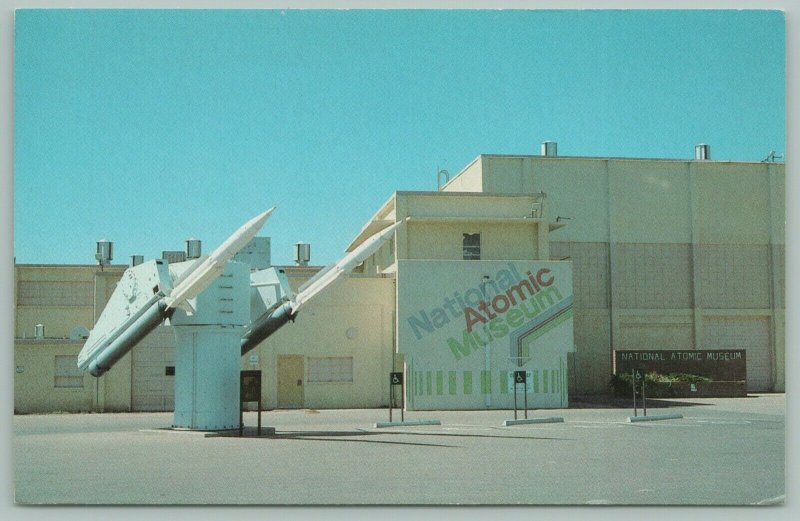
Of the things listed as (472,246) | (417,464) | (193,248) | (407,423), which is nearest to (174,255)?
(193,248)

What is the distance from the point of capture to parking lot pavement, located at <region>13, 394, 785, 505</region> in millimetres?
15719

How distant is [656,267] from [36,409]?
25.7 meters

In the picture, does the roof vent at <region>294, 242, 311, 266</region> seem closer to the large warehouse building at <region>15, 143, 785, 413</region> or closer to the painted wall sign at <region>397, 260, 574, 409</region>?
the large warehouse building at <region>15, 143, 785, 413</region>

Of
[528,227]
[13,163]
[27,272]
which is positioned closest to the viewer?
[13,163]

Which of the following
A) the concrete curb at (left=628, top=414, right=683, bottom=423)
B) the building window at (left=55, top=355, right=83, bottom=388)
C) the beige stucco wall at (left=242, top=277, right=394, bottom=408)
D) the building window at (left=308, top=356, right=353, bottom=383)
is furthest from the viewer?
the building window at (left=308, top=356, right=353, bottom=383)

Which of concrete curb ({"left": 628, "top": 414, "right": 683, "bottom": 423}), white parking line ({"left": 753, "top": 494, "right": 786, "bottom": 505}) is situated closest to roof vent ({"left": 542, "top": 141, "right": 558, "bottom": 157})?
concrete curb ({"left": 628, "top": 414, "right": 683, "bottom": 423})

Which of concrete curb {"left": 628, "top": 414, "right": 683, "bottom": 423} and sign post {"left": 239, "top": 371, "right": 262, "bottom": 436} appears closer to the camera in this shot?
sign post {"left": 239, "top": 371, "right": 262, "bottom": 436}

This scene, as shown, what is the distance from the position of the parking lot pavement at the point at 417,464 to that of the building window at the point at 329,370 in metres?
9.26

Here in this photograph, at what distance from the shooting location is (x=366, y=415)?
113ft

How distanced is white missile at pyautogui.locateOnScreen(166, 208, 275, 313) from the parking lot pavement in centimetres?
327

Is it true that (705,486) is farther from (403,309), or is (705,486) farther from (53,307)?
(53,307)

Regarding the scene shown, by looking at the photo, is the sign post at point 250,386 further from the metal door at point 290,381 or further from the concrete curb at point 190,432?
the metal door at point 290,381

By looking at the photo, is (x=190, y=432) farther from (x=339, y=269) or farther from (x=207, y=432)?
(x=339, y=269)

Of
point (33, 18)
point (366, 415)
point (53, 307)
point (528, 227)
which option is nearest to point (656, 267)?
point (528, 227)
